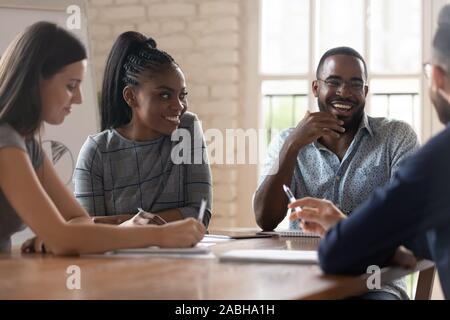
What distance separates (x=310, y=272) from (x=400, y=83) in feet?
9.24

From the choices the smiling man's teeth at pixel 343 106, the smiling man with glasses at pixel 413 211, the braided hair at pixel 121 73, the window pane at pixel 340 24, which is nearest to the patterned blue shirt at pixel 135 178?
the braided hair at pixel 121 73

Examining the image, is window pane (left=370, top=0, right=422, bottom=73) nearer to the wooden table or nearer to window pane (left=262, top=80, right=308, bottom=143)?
window pane (left=262, top=80, right=308, bottom=143)

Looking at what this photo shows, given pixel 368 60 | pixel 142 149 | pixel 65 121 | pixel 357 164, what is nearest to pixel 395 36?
pixel 368 60

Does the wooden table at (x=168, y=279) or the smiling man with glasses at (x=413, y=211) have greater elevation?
the smiling man with glasses at (x=413, y=211)

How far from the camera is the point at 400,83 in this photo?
165 inches

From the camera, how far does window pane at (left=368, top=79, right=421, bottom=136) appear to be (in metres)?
4.18

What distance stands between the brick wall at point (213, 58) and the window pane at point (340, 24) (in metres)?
0.45

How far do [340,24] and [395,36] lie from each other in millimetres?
304

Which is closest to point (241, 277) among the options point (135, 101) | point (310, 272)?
point (310, 272)

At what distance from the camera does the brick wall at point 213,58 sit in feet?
13.9

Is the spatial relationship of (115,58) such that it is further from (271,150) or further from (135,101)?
(271,150)

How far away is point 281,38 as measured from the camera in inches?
170

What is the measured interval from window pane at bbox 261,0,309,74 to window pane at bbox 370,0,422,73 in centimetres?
40

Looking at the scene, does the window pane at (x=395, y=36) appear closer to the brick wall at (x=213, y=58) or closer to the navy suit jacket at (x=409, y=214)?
the brick wall at (x=213, y=58)
